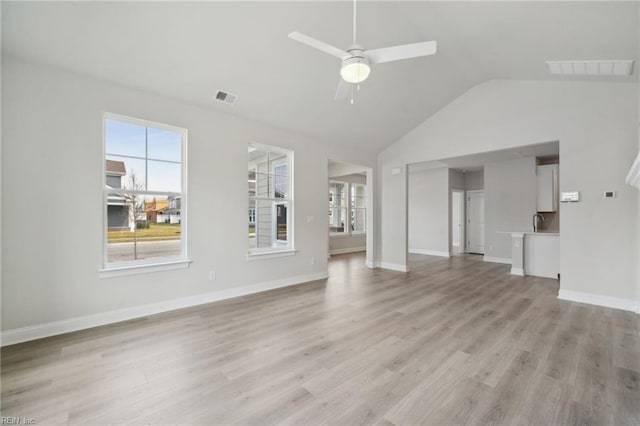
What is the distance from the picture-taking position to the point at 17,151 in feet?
9.25

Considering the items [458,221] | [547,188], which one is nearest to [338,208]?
[458,221]

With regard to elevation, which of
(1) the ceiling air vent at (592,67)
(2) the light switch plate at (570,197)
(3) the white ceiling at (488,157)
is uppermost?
(1) the ceiling air vent at (592,67)

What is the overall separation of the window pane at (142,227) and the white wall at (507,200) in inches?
291

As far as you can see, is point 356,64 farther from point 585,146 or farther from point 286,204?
point 585,146

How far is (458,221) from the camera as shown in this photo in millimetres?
9633

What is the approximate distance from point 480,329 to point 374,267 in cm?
376

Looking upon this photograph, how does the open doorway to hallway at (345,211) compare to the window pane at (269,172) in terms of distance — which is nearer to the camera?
the window pane at (269,172)

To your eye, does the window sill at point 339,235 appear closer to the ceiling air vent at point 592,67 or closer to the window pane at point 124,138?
the window pane at point 124,138

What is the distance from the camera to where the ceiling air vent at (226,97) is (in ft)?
12.9

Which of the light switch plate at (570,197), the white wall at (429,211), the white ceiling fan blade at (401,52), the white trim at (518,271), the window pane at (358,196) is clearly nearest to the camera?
the white ceiling fan blade at (401,52)

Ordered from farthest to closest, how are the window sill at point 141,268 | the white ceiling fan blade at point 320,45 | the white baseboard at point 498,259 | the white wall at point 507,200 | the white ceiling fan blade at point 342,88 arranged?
the white baseboard at point 498,259
the white wall at point 507,200
the window sill at point 141,268
the white ceiling fan blade at point 342,88
the white ceiling fan blade at point 320,45

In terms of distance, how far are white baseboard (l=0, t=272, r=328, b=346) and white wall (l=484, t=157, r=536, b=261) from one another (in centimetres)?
651

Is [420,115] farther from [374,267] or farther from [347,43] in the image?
[374,267]

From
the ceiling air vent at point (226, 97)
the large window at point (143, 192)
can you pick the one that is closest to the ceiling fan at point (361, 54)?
the ceiling air vent at point (226, 97)
